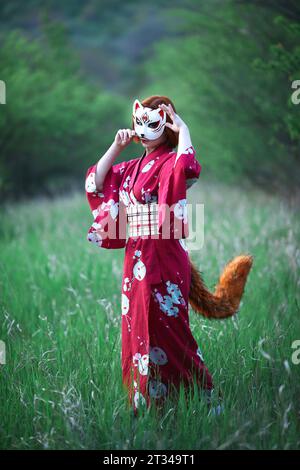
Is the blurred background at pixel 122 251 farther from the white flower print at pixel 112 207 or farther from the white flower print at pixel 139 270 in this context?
the white flower print at pixel 112 207

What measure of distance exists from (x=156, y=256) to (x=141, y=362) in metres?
0.48

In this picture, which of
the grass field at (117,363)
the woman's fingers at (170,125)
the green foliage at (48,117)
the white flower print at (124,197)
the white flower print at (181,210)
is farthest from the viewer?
the green foliage at (48,117)

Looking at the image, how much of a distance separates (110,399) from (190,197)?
7.13 m

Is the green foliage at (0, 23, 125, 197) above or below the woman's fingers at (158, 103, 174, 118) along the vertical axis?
above

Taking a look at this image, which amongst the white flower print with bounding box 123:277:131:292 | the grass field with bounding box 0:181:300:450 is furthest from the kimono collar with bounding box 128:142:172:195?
the grass field with bounding box 0:181:300:450

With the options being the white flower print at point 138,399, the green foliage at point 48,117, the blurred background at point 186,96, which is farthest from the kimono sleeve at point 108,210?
the green foliage at point 48,117

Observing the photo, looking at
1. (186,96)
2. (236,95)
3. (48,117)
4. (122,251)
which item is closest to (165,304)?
(122,251)

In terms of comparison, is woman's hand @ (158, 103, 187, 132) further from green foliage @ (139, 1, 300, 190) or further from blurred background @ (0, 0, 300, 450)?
green foliage @ (139, 1, 300, 190)

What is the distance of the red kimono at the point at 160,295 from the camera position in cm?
250

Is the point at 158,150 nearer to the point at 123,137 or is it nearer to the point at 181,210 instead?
the point at 123,137

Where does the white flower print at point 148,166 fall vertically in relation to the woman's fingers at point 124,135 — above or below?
below

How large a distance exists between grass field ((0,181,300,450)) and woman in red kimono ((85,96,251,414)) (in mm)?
152

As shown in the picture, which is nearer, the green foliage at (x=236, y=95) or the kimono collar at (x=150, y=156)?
the kimono collar at (x=150, y=156)

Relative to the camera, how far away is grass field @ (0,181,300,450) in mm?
2369
